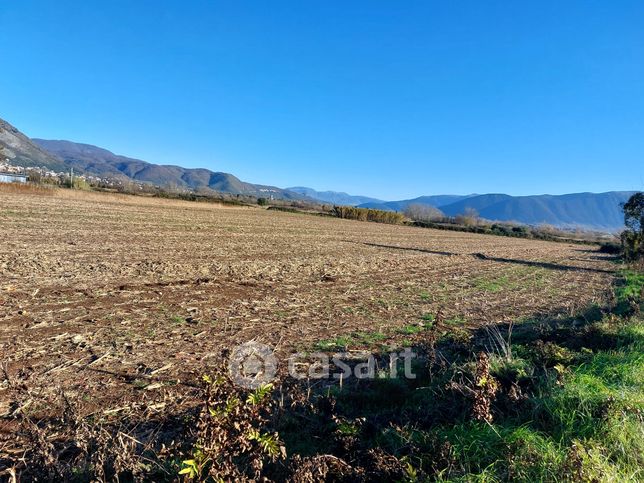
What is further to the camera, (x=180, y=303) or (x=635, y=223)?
(x=635, y=223)

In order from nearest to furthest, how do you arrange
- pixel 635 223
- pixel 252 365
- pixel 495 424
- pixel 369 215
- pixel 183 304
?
pixel 495 424, pixel 252 365, pixel 183 304, pixel 635 223, pixel 369 215

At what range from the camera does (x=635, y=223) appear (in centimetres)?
2323

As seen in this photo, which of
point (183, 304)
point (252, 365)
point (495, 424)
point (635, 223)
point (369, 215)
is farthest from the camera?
point (369, 215)

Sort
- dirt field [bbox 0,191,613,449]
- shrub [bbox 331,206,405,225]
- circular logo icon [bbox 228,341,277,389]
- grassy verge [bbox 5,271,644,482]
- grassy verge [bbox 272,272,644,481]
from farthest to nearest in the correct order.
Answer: shrub [bbox 331,206,405,225] < dirt field [bbox 0,191,613,449] < circular logo icon [bbox 228,341,277,389] < grassy verge [bbox 272,272,644,481] < grassy verge [bbox 5,271,644,482]

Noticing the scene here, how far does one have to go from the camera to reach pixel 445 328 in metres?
8.42

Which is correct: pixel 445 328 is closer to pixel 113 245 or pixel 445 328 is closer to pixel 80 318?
pixel 80 318

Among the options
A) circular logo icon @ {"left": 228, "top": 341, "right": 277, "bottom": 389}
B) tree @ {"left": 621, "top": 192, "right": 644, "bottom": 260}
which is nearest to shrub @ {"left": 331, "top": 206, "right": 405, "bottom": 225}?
tree @ {"left": 621, "top": 192, "right": 644, "bottom": 260}

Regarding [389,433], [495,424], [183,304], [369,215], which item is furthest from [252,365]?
[369,215]

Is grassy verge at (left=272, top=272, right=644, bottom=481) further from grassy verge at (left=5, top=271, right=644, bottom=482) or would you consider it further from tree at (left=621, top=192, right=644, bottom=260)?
tree at (left=621, top=192, right=644, bottom=260)

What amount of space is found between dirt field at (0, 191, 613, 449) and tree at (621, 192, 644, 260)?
7.54 m

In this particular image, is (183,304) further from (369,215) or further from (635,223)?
(369,215)

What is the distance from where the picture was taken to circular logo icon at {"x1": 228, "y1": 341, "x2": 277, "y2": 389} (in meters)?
4.93

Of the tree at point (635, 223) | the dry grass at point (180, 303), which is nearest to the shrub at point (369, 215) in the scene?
the tree at point (635, 223)

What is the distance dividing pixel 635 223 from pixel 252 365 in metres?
26.6
